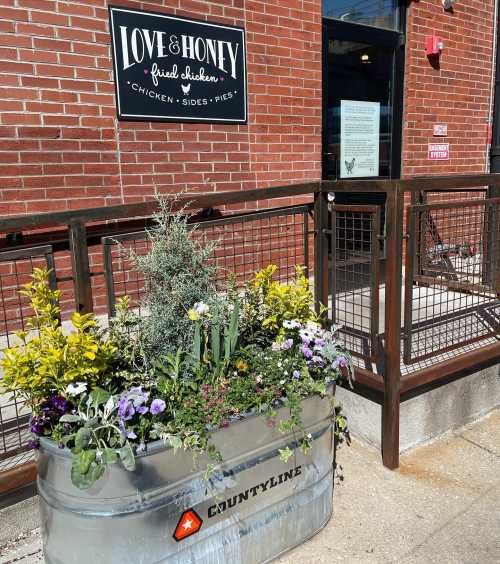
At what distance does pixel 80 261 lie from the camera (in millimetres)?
2287

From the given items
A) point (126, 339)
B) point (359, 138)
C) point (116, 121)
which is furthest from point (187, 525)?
point (359, 138)

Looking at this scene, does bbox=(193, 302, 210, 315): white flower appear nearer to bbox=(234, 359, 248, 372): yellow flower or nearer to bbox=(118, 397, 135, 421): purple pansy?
bbox=(234, 359, 248, 372): yellow flower

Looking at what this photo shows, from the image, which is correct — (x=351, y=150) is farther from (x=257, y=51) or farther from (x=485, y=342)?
(x=485, y=342)

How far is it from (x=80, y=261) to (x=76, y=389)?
0.71 metres

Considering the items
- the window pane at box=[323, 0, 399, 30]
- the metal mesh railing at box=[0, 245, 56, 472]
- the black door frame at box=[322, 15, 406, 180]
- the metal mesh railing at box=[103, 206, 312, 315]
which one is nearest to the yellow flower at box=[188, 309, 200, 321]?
the metal mesh railing at box=[103, 206, 312, 315]

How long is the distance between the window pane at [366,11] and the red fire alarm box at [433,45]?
382 millimetres

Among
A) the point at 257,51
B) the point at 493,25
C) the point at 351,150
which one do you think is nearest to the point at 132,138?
the point at 257,51

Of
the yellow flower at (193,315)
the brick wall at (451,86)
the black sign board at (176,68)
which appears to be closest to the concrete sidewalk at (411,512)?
the yellow flower at (193,315)

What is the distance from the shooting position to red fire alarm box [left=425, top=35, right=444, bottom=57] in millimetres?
5558

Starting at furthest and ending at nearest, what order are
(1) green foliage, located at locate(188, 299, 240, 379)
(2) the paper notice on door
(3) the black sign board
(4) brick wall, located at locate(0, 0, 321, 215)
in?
(2) the paper notice on door < (3) the black sign board < (4) brick wall, located at locate(0, 0, 321, 215) < (1) green foliage, located at locate(188, 299, 240, 379)

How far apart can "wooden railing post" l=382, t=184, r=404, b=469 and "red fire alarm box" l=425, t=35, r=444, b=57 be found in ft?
12.3

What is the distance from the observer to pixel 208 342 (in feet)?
7.49

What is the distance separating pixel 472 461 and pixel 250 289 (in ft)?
5.14

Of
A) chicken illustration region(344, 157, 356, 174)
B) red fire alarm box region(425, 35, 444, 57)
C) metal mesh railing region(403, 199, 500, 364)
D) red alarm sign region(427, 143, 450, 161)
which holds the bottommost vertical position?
metal mesh railing region(403, 199, 500, 364)
